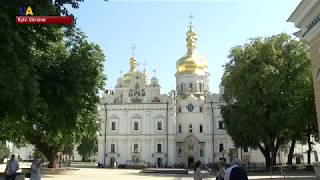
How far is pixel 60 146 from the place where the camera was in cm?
4606

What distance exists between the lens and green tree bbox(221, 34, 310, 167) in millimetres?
40094

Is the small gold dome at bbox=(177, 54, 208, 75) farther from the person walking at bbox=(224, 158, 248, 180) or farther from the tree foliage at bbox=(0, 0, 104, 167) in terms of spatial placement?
the person walking at bbox=(224, 158, 248, 180)

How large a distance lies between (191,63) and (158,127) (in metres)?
14.2

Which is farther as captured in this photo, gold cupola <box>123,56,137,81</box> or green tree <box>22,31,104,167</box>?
gold cupola <box>123,56,137,81</box>

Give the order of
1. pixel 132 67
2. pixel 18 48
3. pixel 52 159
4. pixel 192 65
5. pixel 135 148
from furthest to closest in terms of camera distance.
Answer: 1. pixel 132 67
2. pixel 192 65
3. pixel 135 148
4. pixel 52 159
5. pixel 18 48

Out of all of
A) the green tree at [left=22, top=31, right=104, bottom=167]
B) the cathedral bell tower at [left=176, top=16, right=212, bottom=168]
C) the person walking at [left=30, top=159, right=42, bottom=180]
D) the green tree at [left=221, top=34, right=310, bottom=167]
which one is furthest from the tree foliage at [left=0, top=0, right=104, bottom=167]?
the cathedral bell tower at [left=176, top=16, right=212, bottom=168]

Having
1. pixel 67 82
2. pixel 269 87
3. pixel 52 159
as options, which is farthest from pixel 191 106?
pixel 67 82

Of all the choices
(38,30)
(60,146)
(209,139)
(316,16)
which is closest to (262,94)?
(60,146)

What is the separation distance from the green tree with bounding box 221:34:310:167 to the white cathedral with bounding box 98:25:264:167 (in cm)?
3025

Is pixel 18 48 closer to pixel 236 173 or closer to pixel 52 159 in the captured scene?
pixel 236 173

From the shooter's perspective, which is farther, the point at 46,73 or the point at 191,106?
the point at 191,106

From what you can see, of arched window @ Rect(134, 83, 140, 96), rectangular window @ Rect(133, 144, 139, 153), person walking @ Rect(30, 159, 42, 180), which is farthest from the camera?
arched window @ Rect(134, 83, 140, 96)

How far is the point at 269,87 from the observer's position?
4044cm

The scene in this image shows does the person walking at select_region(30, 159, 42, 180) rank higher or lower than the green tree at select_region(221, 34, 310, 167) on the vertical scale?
lower
